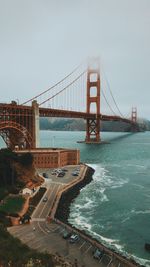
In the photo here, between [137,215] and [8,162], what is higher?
[8,162]

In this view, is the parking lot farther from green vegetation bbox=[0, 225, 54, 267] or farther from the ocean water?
green vegetation bbox=[0, 225, 54, 267]

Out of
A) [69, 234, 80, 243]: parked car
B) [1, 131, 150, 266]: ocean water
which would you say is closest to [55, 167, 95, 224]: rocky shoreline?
[1, 131, 150, 266]: ocean water

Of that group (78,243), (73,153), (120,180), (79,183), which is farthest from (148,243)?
(73,153)

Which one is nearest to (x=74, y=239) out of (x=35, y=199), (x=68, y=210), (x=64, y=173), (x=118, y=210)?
(x=68, y=210)

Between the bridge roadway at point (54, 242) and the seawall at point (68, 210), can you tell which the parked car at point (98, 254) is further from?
the seawall at point (68, 210)

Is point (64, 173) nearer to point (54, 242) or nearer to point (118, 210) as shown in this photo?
point (118, 210)

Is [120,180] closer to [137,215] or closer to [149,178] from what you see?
[149,178]
